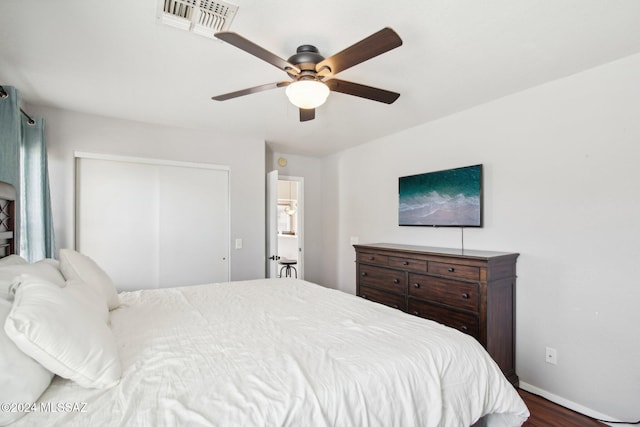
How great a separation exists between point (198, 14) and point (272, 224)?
2.75 meters

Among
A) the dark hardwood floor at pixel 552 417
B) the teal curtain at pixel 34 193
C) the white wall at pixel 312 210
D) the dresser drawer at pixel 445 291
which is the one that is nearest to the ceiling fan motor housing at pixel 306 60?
the dresser drawer at pixel 445 291

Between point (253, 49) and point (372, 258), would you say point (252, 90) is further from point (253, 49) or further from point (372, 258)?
point (372, 258)

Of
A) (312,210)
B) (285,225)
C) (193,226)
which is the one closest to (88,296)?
(193,226)

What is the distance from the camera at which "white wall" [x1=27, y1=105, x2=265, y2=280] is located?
117 inches

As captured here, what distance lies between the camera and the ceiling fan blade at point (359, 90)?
1916 mm

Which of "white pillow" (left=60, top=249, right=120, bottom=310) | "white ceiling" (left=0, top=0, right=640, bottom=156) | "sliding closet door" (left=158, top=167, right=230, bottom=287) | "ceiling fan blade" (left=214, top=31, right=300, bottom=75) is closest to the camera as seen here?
"ceiling fan blade" (left=214, top=31, right=300, bottom=75)

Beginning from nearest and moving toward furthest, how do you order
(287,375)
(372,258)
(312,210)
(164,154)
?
(287,375)
(372,258)
(164,154)
(312,210)

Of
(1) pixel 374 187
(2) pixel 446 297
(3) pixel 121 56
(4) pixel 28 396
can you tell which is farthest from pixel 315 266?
(4) pixel 28 396

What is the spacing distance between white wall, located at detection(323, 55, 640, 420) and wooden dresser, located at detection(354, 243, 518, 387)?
0.16 meters

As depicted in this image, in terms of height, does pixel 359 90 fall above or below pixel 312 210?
above

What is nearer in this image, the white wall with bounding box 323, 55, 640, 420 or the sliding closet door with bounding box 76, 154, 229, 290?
the white wall with bounding box 323, 55, 640, 420

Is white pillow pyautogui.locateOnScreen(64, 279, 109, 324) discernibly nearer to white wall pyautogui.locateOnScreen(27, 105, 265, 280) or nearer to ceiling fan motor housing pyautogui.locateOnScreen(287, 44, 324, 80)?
ceiling fan motor housing pyautogui.locateOnScreen(287, 44, 324, 80)

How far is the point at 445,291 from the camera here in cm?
261

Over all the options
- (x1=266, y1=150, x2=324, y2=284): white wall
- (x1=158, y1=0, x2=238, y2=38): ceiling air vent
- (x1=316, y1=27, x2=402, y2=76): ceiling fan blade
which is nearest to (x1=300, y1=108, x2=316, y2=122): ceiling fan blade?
(x1=316, y1=27, x2=402, y2=76): ceiling fan blade
